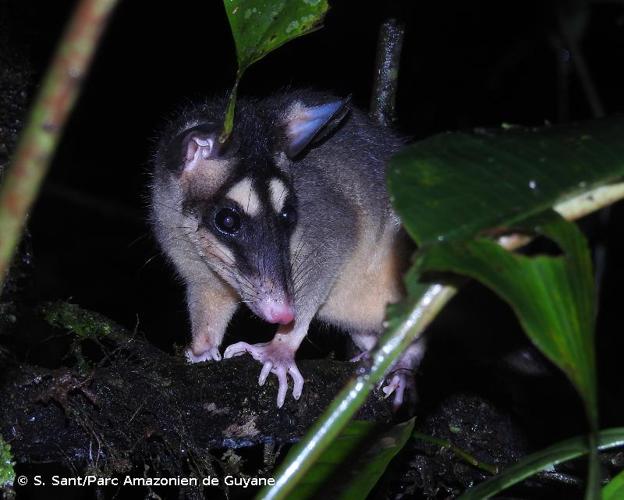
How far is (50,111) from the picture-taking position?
2.78ft

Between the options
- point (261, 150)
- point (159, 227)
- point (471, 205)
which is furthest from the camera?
point (159, 227)

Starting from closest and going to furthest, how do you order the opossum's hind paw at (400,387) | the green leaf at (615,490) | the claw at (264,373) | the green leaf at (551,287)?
the green leaf at (551,287)
the green leaf at (615,490)
the claw at (264,373)
the opossum's hind paw at (400,387)

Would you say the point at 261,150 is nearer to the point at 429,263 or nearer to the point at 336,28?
the point at 336,28

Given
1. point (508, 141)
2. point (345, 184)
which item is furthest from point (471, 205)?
point (345, 184)

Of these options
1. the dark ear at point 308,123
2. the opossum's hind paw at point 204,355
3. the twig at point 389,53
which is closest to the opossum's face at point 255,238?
the dark ear at point 308,123

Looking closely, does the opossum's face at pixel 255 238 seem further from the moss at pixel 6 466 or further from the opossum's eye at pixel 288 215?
the moss at pixel 6 466

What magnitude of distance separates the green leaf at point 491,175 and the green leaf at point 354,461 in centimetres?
89

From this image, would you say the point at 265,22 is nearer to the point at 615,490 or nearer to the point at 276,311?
the point at 276,311

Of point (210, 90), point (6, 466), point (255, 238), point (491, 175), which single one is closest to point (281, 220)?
point (255, 238)

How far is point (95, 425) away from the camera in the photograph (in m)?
2.62

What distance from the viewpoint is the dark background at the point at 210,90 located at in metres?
6.09

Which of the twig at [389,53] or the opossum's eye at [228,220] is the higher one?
the twig at [389,53]

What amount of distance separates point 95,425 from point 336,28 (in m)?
3.62

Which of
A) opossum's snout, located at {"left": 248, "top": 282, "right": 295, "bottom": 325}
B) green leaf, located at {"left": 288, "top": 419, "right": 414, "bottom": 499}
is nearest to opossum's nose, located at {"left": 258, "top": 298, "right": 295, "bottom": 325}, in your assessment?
opossum's snout, located at {"left": 248, "top": 282, "right": 295, "bottom": 325}
